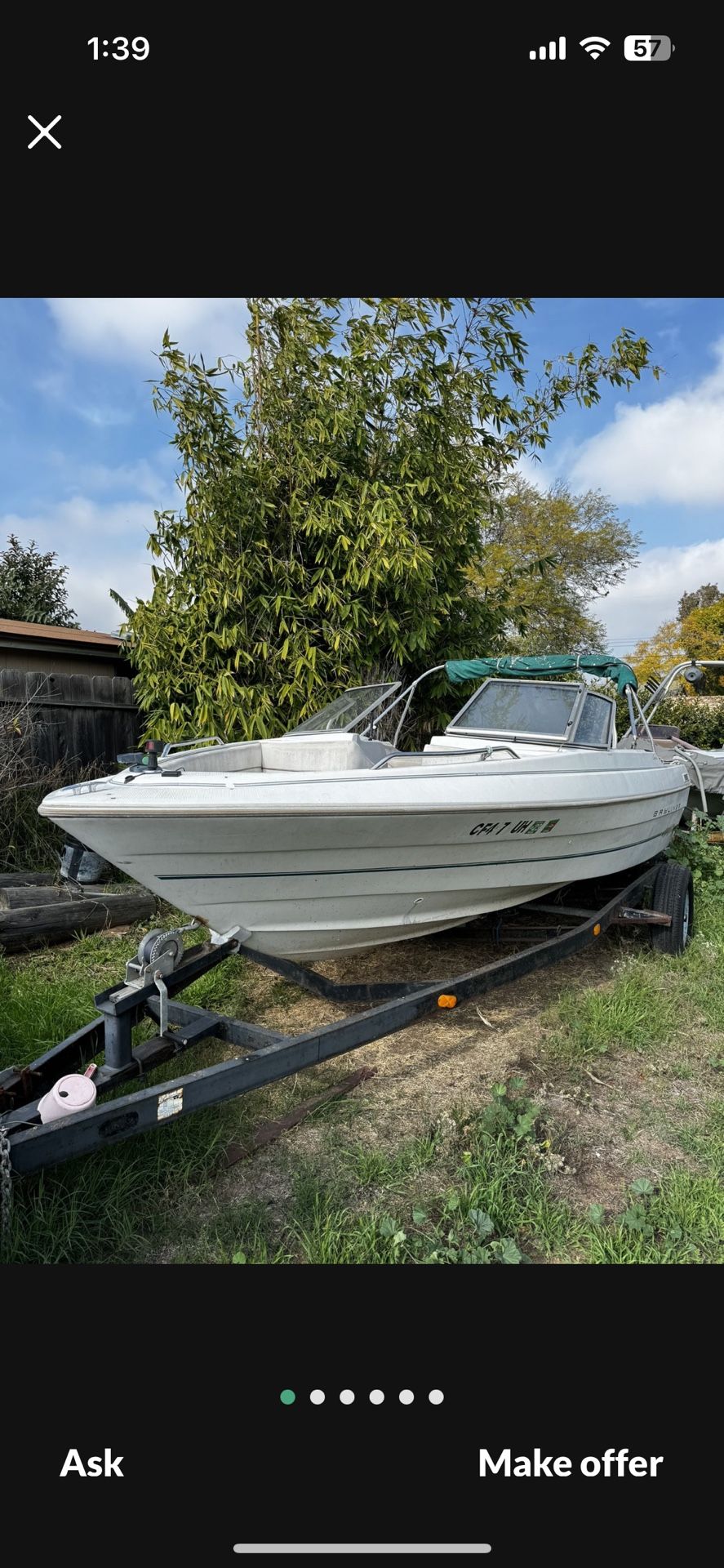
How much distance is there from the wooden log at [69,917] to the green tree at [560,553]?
14.3 meters

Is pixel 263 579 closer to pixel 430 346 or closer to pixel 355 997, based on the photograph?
pixel 430 346

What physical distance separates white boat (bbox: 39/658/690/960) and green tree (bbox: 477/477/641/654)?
1459 cm

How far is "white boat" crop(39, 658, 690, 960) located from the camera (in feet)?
8.41

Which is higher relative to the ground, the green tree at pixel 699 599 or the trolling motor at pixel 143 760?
the green tree at pixel 699 599

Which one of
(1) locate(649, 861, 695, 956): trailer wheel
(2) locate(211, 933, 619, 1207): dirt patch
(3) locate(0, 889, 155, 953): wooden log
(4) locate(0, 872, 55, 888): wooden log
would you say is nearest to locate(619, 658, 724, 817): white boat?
(1) locate(649, 861, 695, 956): trailer wheel

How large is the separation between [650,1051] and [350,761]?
187cm

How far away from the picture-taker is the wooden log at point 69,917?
14.4 feet

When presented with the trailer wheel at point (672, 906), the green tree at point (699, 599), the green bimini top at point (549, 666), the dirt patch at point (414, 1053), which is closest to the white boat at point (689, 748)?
the green bimini top at point (549, 666)

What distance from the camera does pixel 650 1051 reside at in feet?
10.7

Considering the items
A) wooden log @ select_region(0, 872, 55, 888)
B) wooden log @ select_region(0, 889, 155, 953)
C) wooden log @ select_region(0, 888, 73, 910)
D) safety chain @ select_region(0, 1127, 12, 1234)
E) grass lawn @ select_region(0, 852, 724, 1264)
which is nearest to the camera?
safety chain @ select_region(0, 1127, 12, 1234)
